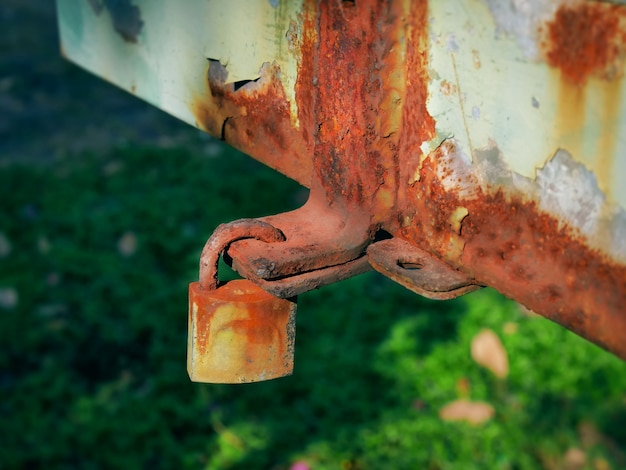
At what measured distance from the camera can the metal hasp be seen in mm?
858

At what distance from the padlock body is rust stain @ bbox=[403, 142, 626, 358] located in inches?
9.6

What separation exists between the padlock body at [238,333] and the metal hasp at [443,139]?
102mm

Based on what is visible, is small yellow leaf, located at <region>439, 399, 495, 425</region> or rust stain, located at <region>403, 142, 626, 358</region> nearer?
rust stain, located at <region>403, 142, 626, 358</region>

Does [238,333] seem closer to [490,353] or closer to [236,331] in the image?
[236,331]

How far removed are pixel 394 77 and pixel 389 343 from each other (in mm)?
2975

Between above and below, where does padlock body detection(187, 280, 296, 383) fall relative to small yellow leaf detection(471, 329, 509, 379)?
above

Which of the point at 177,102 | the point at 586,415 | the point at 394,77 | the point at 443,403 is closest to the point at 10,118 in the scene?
the point at 443,403

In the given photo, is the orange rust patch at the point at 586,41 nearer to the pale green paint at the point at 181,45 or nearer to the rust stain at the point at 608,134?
the rust stain at the point at 608,134

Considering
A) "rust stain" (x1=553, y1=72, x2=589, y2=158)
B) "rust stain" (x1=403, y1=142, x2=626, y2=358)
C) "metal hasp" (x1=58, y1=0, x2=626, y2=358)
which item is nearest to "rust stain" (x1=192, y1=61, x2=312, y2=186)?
"metal hasp" (x1=58, y1=0, x2=626, y2=358)

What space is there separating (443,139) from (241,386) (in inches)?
111

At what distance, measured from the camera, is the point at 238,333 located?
125 centimetres

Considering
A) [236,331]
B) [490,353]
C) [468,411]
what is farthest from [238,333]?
[490,353]

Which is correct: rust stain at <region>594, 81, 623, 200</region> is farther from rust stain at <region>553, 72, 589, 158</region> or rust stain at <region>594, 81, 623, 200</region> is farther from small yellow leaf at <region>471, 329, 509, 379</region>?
small yellow leaf at <region>471, 329, 509, 379</region>

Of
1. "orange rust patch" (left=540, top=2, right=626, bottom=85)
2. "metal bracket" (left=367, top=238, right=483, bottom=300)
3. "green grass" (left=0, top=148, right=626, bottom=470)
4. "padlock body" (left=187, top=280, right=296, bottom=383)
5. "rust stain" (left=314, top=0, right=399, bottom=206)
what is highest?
"orange rust patch" (left=540, top=2, right=626, bottom=85)
